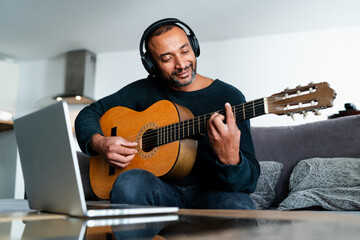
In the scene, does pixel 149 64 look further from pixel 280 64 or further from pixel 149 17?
pixel 280 64

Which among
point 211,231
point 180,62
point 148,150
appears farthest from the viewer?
point 180,62

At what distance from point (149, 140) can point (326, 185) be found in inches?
33.8

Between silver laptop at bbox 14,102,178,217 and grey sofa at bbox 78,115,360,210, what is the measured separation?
1.12 m

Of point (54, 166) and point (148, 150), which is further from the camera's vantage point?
point (148, 150)

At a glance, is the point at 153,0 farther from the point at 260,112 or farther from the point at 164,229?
the point at 164,229

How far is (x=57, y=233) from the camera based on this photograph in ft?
1.22

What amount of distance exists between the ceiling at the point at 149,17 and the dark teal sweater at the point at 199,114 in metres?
1.93

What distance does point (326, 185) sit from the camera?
1.60 m

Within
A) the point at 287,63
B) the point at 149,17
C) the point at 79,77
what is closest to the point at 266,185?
the point at 287,63

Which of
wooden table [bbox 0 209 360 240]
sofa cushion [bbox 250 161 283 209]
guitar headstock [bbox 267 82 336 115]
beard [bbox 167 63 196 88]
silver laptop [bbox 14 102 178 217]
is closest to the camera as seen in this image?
wooden table [bbox 0 209 360 240]

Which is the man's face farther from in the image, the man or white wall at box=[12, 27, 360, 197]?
white wall at box=[12, 27, 360, 197]

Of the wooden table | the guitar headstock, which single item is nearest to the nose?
the guitar headstock

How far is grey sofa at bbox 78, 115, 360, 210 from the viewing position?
175cm

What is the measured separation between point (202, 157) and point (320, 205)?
1.94 feet
